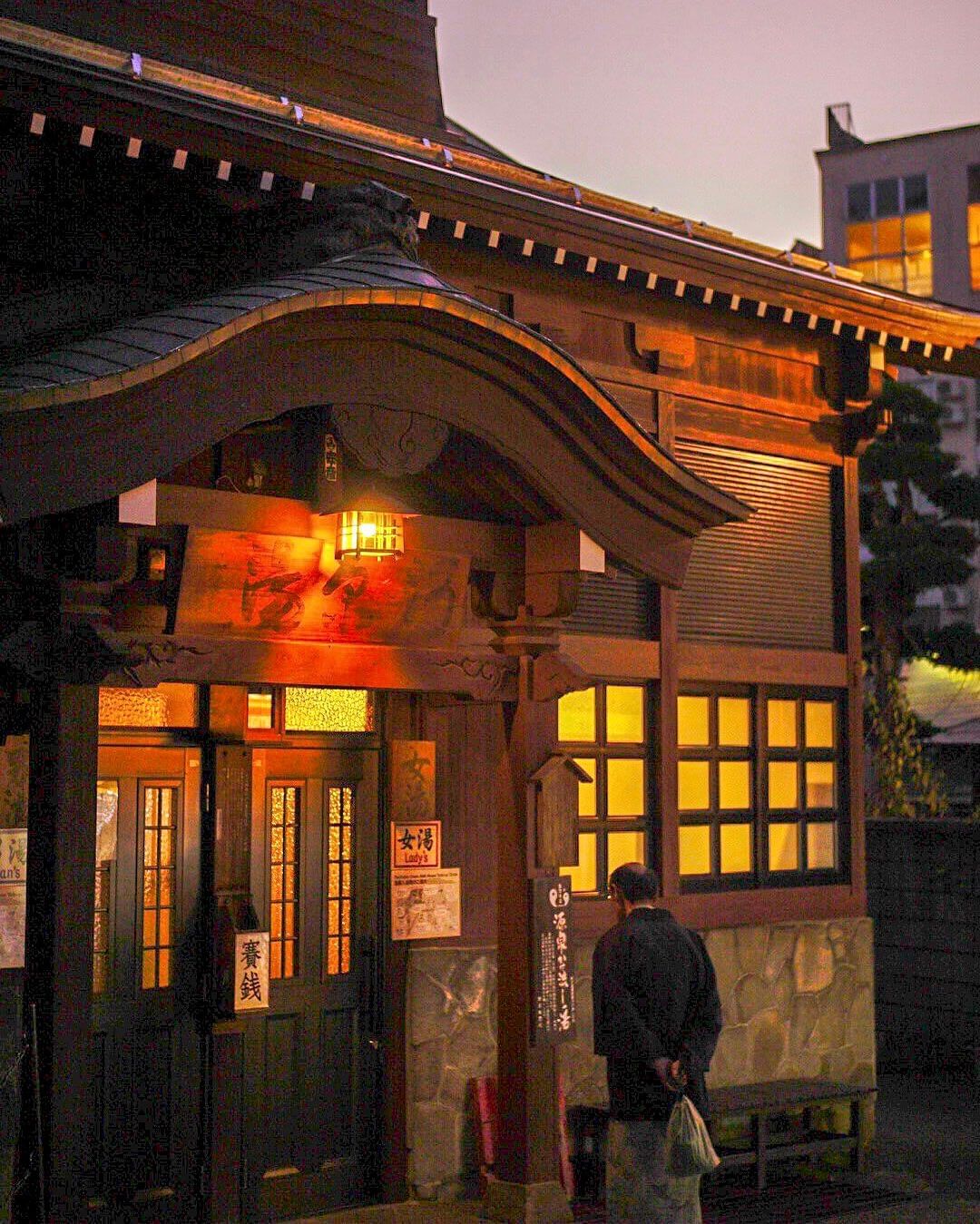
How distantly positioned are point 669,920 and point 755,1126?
12.1 feet

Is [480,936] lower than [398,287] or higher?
lower

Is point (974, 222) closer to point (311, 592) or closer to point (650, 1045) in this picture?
point (311, 592)

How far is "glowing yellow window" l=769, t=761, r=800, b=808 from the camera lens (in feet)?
42.4

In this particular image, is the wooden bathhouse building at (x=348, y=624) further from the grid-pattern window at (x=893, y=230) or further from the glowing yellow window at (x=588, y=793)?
the grid-pattern window at (x=893, y=230)

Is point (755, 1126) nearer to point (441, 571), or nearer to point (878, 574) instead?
point (441, 571)

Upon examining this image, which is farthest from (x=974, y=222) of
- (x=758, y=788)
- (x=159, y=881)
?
(x=159, y=881)

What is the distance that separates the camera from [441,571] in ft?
29.3

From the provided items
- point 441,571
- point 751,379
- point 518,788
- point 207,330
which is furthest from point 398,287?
point 751,379

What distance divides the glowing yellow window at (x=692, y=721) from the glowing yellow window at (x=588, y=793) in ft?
2.91

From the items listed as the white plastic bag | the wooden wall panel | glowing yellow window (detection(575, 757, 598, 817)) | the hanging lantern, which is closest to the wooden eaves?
the hanging lantern

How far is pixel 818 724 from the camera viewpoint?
526 inches

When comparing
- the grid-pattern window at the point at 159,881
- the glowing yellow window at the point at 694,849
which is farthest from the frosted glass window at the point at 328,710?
the glowing yellow window at the point at 694,849

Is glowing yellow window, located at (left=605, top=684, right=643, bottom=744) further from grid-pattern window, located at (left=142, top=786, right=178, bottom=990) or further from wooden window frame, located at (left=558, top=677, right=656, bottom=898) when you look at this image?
grid-pattern window, located at (left=142, top=786, right=178, bottom=990)

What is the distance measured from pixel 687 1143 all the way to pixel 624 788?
13.9ft
